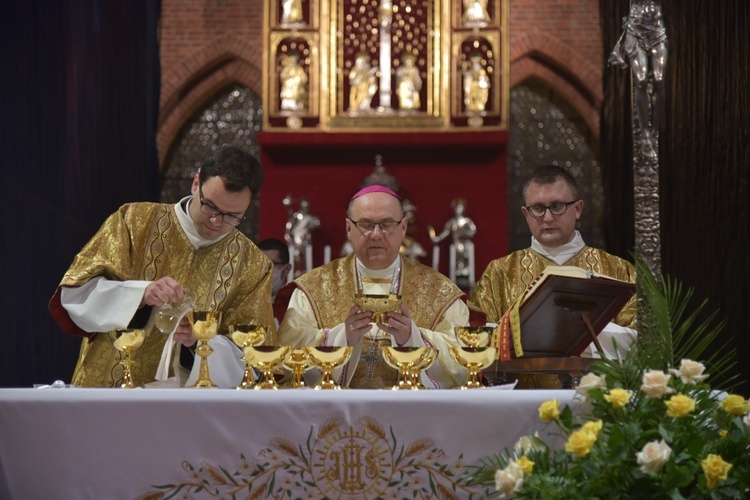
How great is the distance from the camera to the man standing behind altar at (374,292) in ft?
12.6

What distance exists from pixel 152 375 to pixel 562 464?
1843 millimetres

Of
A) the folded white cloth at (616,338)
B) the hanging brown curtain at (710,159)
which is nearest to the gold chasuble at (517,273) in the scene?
the folded white cloth at (616,338)

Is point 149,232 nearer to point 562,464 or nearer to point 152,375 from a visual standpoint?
point 152,375

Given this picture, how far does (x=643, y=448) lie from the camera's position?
242cm

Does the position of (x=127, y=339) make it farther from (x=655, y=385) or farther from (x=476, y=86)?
(x=476, y=86)

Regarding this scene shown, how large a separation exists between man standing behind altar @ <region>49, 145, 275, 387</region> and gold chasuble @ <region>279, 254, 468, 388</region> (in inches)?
7.1

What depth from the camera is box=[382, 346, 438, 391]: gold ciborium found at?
10.7 ft

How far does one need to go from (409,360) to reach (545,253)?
1.44 meters

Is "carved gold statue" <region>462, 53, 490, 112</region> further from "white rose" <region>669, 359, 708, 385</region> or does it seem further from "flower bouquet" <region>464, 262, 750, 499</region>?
"white rose" <region>669, 359, 708, 385</region>

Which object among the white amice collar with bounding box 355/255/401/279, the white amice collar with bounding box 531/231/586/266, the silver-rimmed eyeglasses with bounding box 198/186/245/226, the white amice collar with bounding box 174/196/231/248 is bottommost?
the white amice collar with bounding box 355/255/401/279

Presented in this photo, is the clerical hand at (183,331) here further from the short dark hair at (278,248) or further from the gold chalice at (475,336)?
the short dark hair at (278,248)

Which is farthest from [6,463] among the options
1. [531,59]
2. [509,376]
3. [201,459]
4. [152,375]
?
[531,59]

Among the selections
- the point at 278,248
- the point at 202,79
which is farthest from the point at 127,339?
the point at 202,79

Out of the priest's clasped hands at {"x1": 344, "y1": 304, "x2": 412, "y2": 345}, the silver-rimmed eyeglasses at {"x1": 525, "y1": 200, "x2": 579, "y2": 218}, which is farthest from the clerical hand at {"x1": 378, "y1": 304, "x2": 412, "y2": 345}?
the silver-rimmed eyeglasses at {"x1": 525, "y1": 200, "x2": 579, "y2": 218}
